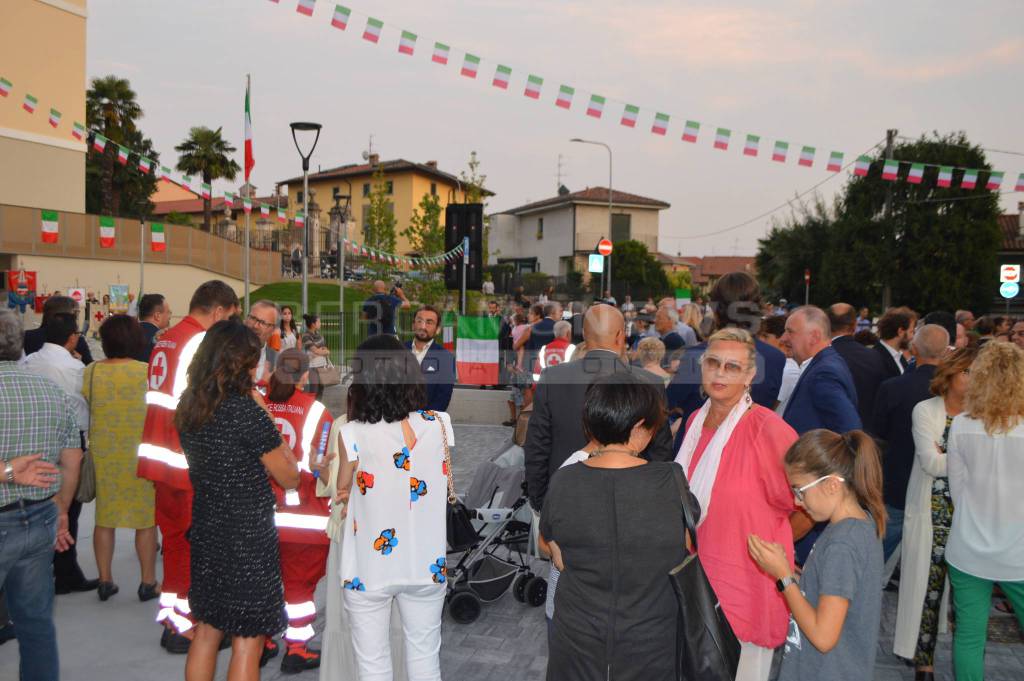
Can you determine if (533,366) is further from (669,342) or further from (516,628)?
(516,628)

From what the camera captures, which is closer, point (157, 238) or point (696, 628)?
point (696, 628)

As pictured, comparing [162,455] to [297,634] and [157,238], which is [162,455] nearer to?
[297,634]

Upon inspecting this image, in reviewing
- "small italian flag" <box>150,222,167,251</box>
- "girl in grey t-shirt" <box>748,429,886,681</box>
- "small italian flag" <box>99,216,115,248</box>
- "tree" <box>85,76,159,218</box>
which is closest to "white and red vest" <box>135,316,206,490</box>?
"girl in grey t-shirt" <box>748,429,886,681</box>

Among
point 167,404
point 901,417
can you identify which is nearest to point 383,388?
point 167,404

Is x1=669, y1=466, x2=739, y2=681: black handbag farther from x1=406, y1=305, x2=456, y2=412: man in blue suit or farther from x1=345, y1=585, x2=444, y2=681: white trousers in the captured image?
x1=406, y1=305, x2=456, y2=412: man in blue suit

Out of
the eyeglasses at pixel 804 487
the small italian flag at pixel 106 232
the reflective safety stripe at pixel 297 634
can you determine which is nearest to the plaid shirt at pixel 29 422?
the reflective safety stripe at pixel 297 634

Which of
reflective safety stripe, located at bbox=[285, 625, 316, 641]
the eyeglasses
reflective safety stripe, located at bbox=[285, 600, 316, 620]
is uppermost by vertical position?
the eyeglasses

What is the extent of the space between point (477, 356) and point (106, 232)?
16714mm

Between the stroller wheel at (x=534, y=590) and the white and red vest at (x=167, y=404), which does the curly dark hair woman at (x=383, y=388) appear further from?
the stroller wheel at (x=534, y=590)

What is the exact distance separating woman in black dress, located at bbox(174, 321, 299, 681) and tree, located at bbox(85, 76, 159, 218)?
1563 inches

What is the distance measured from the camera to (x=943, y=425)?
4.00m

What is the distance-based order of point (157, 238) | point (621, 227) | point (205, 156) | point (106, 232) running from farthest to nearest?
1. point (621, 227)
2. point (205, 156)
3. point (157, 238)
4. point (106, 232)

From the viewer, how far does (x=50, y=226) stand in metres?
23.7

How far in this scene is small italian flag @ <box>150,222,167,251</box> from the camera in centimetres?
2452
